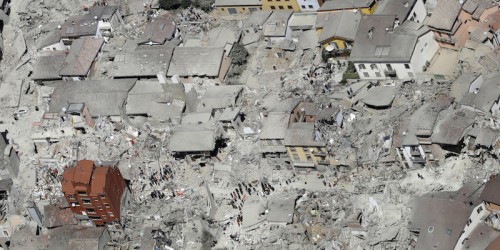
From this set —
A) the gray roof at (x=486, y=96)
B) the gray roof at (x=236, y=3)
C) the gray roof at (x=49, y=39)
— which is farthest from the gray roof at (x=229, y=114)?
the gray roof at (x=49, y=39)

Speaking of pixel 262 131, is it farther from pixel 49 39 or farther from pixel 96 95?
pixel 49 39

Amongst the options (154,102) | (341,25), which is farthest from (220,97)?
(341,25)

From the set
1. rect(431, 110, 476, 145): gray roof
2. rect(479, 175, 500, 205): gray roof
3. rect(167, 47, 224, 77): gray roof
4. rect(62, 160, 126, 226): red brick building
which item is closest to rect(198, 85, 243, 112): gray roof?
rect(167, 47, 224, 77): gray roof

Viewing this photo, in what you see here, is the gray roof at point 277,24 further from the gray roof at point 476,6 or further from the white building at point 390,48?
the gray roof at point 476,6

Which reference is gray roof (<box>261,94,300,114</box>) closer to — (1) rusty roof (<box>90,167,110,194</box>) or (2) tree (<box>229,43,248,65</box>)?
(2) tree (<box>229,43,248,65</box>)

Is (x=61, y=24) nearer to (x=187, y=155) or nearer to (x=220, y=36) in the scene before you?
(x=220, y=36)

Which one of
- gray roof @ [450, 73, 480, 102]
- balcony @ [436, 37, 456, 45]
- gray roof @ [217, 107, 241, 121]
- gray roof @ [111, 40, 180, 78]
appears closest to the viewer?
gray roof @ [450, 73, 480, 102]

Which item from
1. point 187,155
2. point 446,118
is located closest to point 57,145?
point 187,155

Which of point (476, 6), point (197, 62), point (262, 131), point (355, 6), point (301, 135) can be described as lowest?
point (262, 131)
